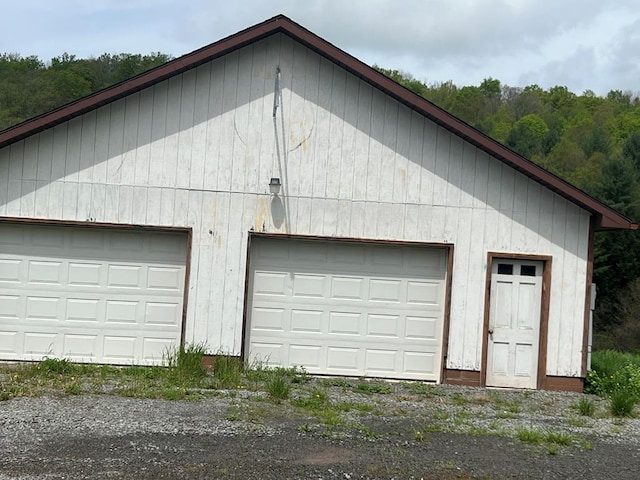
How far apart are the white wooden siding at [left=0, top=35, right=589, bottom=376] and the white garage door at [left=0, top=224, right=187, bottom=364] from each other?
37cm

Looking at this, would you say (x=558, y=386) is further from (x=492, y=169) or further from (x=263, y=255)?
(x=263, y=255)

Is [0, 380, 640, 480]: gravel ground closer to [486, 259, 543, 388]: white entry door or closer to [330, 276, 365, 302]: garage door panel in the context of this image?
[486, 259, 543, 388]: white entry door

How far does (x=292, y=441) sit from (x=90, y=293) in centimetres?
587

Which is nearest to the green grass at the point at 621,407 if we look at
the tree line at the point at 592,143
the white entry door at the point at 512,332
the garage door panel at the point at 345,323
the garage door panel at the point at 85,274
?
the white entry door at the point at 512,332

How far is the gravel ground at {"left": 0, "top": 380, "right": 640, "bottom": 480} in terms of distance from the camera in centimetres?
668

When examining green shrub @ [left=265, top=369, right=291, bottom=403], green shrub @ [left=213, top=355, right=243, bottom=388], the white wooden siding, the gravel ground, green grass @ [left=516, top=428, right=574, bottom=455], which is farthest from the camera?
the white wooden siding

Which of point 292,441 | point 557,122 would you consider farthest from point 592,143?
point 292,441

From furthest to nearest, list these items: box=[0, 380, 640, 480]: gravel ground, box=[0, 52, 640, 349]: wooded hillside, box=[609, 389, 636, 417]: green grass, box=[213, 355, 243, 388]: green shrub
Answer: box=[0, 52, 640, 349]: wooded hillside
box=[213, 355, 243, 388]: green shrub
box=[609, 389, 636, 417]: green grass
box=[0, 380, 640, 480]: gravel ground

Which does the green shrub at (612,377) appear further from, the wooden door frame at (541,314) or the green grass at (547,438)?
the green grass at (547,438)

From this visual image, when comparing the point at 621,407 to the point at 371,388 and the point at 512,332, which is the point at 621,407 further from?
the point at 371,388

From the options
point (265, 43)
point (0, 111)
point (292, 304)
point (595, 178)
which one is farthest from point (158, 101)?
point (595, 178)

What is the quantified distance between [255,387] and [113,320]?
2.94 m

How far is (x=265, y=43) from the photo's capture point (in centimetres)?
1244

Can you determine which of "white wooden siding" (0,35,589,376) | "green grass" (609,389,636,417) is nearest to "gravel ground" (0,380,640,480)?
"green grass" (609,389,636,417)
